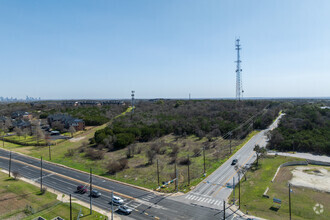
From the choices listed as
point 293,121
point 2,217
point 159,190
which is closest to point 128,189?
point 159,190

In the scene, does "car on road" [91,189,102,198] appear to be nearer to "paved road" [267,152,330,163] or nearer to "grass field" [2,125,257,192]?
"grass field" [2,125,257,192]

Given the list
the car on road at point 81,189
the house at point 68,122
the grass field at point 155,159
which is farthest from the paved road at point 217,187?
the house at point 68,122

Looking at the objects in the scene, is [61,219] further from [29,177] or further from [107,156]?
[107,156]

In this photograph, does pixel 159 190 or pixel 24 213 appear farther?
pixel 159 190

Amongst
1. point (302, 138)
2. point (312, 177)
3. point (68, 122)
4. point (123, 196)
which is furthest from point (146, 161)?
point (68, 122)

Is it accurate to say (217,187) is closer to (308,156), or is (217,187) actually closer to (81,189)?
(81,189)

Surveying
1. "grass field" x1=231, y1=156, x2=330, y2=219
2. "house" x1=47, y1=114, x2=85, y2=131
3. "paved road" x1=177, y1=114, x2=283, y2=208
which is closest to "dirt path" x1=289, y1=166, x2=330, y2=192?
"grass field" x1=231, y1=156, x2=330, y2=219

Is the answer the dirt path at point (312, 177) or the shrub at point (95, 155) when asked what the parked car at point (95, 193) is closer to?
the shrub at point (95, 155)
